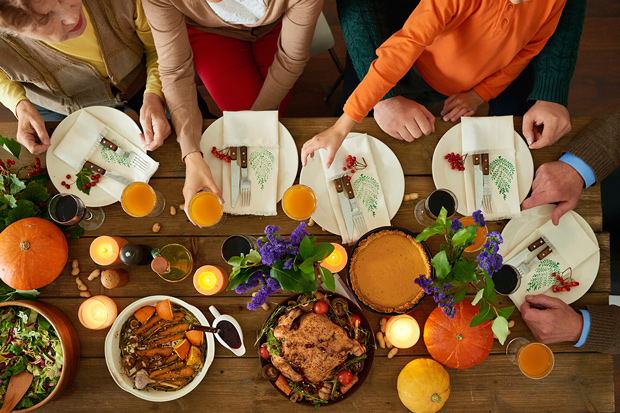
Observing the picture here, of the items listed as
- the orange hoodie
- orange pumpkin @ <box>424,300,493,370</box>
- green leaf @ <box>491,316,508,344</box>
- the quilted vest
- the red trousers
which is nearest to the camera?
green leaf @ <box>491,316,508,344</box>

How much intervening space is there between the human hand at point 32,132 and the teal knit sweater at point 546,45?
3.68 feet

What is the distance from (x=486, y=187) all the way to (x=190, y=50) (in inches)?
44.7

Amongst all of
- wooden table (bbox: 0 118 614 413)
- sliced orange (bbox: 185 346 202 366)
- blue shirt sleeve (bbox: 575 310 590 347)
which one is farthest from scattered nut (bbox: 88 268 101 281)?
blue shirt sleeve (bbox: 575 310 590 347)

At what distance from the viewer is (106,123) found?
1.27 metres

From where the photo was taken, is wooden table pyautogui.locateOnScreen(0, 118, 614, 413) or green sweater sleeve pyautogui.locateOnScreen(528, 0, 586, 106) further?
green sweater sleeve pyautogui.locateOnScreen(528, 0, 586, 106)

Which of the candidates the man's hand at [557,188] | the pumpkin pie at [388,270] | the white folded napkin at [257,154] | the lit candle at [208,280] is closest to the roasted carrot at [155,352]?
the lit candle at [208,280]

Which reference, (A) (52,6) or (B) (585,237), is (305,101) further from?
(B) (585,237)

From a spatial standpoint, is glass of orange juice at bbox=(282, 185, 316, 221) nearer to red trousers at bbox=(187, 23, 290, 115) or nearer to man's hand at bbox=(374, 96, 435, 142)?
man's hand at bbox=(374, 96, 435, 142)

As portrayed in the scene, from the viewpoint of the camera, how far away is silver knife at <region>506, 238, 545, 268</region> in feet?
3.84

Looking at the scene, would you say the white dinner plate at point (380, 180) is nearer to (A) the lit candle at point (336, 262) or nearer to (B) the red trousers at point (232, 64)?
(A) the lit candle at point (336, 262)

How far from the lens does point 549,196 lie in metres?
1.16

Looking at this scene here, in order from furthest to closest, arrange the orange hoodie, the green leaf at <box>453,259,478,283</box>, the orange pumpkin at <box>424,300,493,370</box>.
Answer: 1. the orange hoodie
2. the orange pumpkin at <box>424,300,493,370</box>
3. the green leaf at <box>453,259,478,283</box>

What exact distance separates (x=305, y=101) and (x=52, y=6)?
1527 millimetres

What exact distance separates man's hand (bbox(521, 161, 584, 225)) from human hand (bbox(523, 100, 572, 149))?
0.08m
